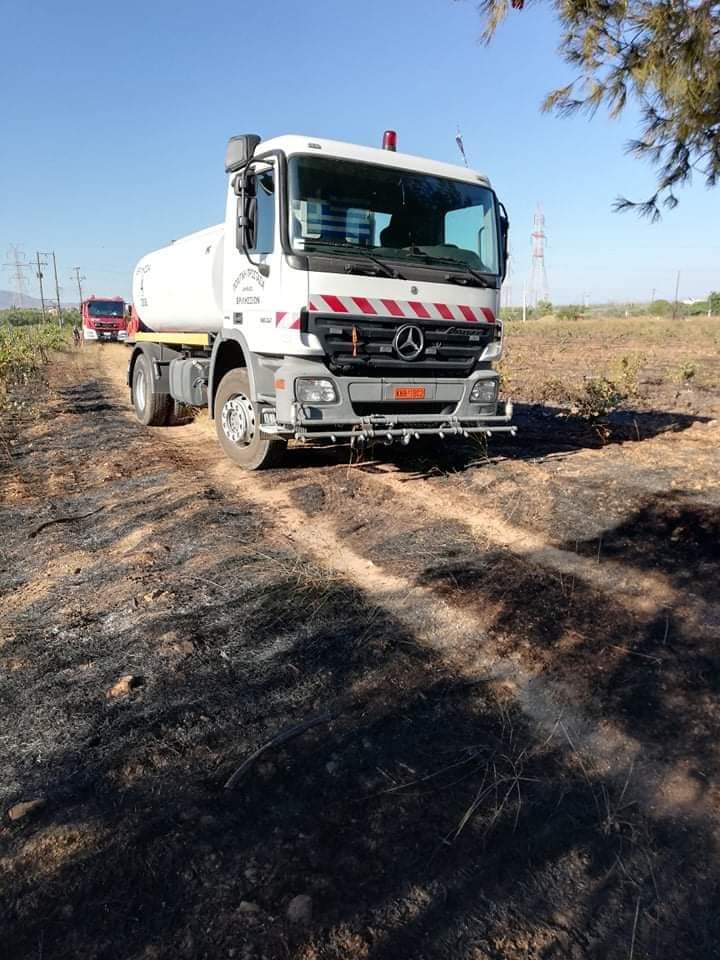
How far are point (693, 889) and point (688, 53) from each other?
5159 millimetres

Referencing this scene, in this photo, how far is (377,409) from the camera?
6.18 metres

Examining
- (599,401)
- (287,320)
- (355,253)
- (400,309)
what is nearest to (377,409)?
(400,309)

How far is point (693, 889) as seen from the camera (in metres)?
1.93

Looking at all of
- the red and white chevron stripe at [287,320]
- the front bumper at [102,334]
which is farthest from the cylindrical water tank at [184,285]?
the front bumper at [102,334]

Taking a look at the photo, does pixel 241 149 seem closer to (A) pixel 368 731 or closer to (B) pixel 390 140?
(B) pixel 390 140

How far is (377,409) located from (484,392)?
114cm

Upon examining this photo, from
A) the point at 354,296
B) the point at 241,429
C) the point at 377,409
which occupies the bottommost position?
the point at 241,429

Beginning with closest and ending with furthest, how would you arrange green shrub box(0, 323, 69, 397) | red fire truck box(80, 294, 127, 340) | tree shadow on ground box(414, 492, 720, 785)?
1. tree shadow on ground box(414, 492, 720, 785)
2. green shrub box(0, 323, 69, 397)
3. red fire truck box(80, 294, 127, 340)

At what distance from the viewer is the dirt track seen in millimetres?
1854

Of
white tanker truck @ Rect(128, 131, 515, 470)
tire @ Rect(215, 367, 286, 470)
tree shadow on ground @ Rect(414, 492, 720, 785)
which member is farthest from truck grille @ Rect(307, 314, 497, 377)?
tree shadow on ground @ Rect(414, 492, 720, 785)

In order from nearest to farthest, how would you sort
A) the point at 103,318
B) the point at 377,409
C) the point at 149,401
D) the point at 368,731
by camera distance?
the point at 368,731, the point at 377,409, the point at 149,401, the point at 103,318

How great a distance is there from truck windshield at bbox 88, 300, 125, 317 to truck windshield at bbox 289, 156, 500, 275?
26472 millimetres

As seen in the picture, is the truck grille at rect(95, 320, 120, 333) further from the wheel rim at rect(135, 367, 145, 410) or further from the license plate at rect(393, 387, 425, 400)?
the license plate at rect(393, 387, 425, 400)

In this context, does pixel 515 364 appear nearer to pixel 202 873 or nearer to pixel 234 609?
pixel 234 609
